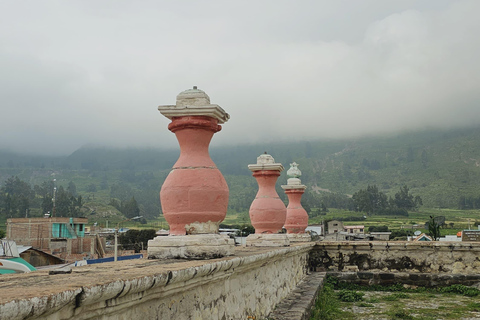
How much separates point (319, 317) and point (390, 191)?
465ft

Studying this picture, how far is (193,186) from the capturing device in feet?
14.5

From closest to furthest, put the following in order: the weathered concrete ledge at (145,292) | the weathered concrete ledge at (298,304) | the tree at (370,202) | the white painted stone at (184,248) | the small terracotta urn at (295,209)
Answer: the weathered concrete ledge at (145,292) < the white painted stone at (184,248) < the weathered concrete ledge at (298,304) < the small terracotta urn at (295,209) < the tree at (370,202)

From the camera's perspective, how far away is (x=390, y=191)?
462ft

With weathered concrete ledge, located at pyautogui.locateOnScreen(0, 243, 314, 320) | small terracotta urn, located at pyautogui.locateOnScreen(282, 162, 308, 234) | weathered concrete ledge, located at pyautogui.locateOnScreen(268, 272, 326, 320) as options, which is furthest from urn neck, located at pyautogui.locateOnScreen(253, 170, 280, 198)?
small terracotta urn, located at pyautogui.locateOnScreen(282, 162, 308, 234)

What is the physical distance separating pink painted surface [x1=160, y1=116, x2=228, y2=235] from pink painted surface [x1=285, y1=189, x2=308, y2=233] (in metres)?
6.92

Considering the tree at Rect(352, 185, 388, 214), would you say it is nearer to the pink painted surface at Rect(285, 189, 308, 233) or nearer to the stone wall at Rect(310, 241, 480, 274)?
the stone wall at Rect(310, 241, 480, 274)

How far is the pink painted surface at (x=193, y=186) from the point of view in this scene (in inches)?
174

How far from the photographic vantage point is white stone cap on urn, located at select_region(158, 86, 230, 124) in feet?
15.1


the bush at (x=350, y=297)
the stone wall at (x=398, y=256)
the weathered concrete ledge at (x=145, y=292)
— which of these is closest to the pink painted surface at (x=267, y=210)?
the bush at (x=350, y=297)

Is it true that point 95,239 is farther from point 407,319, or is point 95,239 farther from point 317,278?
point 407,319

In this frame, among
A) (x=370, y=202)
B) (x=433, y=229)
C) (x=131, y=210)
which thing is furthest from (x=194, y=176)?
(x=370, y=202)

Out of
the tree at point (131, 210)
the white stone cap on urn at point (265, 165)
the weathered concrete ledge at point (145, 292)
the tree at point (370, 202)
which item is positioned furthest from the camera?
the tree at point (370, 202)

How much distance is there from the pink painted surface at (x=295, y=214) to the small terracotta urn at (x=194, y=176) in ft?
22.6

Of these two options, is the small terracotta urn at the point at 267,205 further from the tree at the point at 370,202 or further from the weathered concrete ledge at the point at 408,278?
the tree at the point at 370,202
